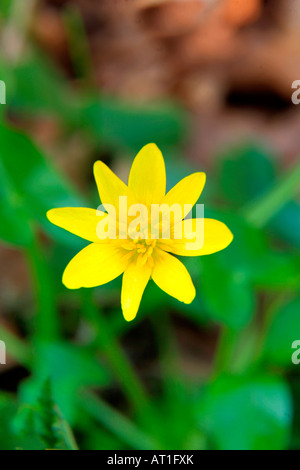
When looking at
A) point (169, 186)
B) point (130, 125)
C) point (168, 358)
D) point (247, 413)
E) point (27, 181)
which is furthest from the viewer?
point (130, 125)

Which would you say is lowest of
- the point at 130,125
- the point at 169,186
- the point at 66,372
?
the point at 66,372

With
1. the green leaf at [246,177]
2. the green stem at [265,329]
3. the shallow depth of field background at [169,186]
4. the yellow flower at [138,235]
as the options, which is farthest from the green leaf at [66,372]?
the green leaf at [246,177]

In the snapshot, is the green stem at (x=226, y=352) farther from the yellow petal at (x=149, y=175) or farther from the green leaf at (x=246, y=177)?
the yellow petal at (x=149, y=175)

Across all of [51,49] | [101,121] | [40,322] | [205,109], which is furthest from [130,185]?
[51,49]

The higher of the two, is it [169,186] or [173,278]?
[169,186]

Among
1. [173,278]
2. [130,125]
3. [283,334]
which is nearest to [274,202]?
[283,334]

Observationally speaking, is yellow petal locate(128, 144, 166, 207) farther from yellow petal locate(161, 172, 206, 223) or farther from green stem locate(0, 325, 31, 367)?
green stem locate(0, 325, 31, 367)

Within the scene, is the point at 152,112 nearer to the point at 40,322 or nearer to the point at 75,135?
the point at 75,135

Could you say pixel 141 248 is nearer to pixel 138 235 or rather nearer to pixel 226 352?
pixel 138 235
